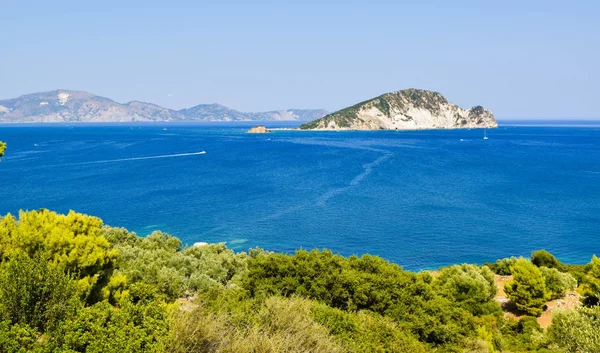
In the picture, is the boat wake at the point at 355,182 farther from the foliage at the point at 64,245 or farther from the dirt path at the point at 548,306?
the foliage at the point at 64,245

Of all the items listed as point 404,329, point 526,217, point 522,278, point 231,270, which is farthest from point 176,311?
point 526,217

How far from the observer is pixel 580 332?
1356cm

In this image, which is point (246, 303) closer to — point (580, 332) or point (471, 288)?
point (580, 332)

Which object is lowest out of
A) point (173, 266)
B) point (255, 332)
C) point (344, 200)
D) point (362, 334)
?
point (344, 200)

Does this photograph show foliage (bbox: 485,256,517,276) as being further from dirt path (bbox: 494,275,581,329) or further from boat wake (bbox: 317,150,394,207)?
boat wake (bbox: 317,150,394,207)

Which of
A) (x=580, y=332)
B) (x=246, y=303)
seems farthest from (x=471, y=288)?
(x=246, y=303)

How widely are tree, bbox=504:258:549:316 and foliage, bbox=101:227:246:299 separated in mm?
14696

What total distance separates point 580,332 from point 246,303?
10272 mm

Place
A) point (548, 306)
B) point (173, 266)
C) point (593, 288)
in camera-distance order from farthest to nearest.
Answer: point (548, 306) → point (173, 266) → point (593, 288)

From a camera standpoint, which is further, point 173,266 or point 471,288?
point 471,288

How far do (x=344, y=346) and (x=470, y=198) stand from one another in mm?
54400

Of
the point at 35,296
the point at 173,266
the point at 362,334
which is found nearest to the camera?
the point at 35,296

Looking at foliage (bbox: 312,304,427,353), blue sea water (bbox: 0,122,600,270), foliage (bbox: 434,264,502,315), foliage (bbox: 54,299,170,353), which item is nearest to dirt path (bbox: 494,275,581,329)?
foliage (bbox: 434,264,502,315)

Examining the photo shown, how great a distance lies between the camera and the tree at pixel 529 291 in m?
23.3
